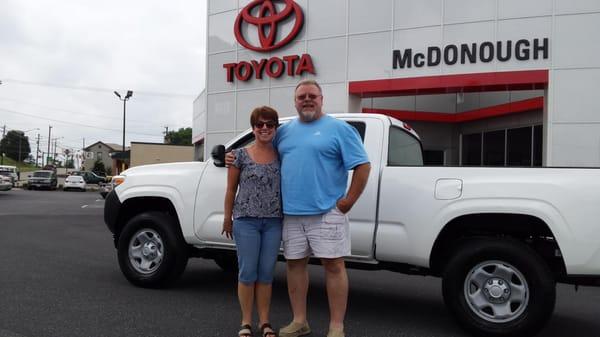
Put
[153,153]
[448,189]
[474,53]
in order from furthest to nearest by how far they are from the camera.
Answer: [153,153] < [474,53] < [448,189]

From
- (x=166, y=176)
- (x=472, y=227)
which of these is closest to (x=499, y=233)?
(x=472, y=227)

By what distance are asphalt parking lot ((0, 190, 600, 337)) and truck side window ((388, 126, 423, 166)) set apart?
1.38 m

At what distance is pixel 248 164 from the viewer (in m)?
3.85

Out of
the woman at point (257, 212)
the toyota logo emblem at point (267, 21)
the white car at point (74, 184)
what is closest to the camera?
the woman at point (257, 212)

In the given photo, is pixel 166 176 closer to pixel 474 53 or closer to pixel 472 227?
pixel 472 227

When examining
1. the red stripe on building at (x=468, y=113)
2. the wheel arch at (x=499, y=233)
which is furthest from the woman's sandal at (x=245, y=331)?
the red stripe on building at (x=468, y=113)

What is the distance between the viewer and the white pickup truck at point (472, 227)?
146 inches

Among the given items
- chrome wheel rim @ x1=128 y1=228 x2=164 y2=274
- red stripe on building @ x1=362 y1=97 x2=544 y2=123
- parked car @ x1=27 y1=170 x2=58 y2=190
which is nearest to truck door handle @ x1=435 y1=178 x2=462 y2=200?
chrome wheel rim @ x1=128 y1=228 x2=164 y2=274

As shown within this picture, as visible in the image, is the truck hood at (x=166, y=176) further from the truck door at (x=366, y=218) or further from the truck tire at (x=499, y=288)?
the truck tire at (x=499, y=288)

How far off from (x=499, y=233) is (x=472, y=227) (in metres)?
0.23

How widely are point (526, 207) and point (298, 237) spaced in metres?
1.63

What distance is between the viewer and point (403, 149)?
4.99 metres

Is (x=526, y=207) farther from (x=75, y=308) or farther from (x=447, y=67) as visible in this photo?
(x=447, y=67)

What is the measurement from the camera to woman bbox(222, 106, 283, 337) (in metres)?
3.78
